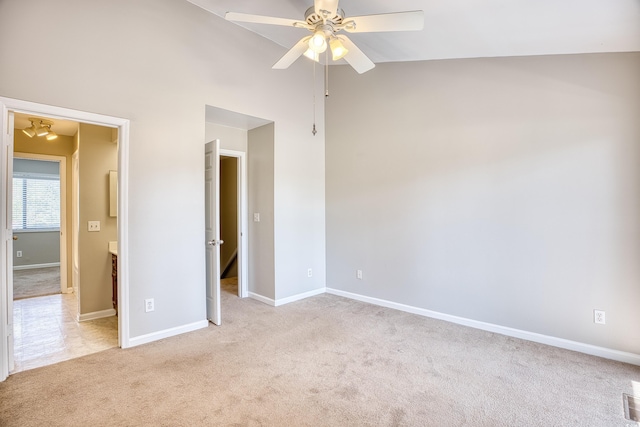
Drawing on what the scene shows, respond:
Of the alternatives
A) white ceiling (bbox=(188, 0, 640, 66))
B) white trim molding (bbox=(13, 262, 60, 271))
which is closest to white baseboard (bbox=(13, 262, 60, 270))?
white trim molding (bbox=(13, 262, 60, 271))

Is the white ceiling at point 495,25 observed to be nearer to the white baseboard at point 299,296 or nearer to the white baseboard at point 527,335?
the white baseboard at point 527,335

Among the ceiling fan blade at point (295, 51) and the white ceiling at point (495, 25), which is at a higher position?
the white ceiling at point (495, 25)

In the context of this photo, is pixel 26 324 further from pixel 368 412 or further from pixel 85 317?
pixel 368 412

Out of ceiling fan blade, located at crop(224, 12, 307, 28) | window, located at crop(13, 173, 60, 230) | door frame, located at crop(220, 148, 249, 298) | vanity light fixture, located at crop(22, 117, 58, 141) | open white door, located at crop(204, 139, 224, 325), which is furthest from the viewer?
window, located at crop(13, 173, 60, 230)

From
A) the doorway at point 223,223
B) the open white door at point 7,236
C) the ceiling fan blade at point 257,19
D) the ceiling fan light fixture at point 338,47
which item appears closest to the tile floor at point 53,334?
the open white door at point 7,236

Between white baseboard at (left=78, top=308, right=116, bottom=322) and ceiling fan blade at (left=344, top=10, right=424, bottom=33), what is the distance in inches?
165

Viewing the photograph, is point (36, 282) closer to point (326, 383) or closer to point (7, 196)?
point (7, 196)

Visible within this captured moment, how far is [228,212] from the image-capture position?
610 centimetres

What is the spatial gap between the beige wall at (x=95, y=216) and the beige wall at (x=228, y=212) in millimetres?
2222

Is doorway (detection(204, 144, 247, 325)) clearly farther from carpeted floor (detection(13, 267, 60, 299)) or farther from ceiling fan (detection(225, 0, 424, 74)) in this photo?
carpeted floor (detection(13, 267, 60, 299))

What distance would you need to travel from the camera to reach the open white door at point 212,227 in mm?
3451

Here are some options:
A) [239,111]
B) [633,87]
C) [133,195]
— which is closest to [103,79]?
[133,195]

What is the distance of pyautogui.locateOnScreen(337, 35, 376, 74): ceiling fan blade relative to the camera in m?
2.39

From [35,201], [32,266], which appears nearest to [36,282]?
[32,266]
